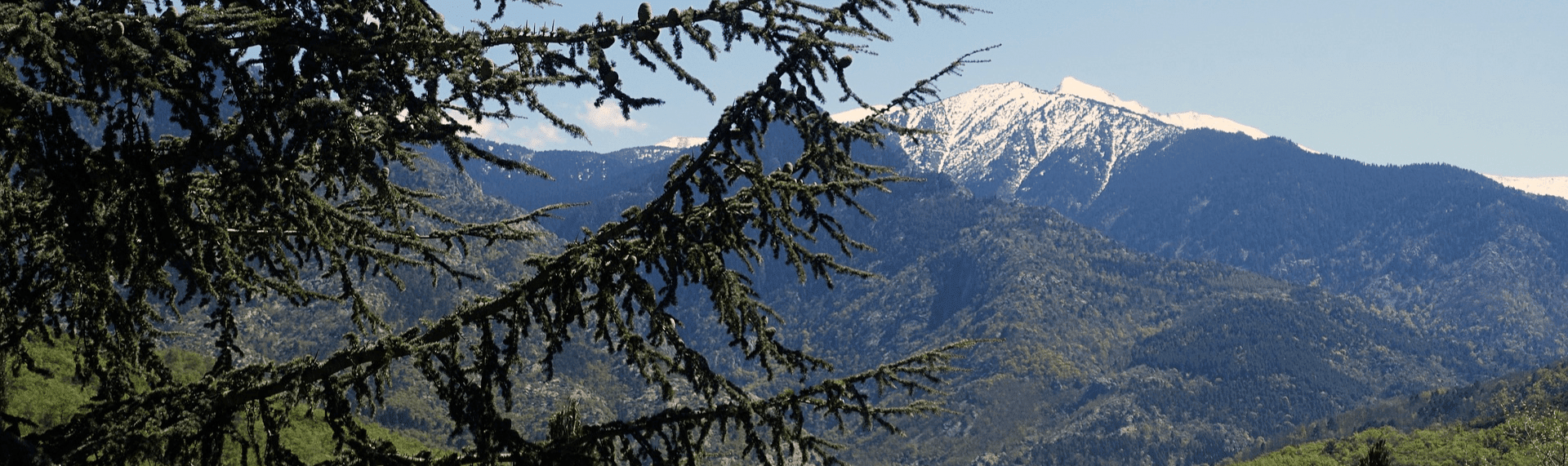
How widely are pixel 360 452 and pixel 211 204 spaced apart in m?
1.77

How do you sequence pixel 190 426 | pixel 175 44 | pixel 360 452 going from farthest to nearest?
pixel 360 452
pixel 190 426
pixel 175 44

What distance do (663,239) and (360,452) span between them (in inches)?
84.8

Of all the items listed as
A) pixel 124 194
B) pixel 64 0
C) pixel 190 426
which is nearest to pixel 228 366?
pixel 190 426

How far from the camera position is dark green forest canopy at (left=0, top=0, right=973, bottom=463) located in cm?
523

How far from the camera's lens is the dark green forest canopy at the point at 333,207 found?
5.23 m

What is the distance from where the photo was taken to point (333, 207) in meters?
6.78

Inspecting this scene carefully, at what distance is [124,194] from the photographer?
5.33m

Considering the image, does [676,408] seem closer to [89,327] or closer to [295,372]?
[295,372]

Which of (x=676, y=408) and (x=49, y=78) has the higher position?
(x=49, y=78)

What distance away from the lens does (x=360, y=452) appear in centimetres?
652

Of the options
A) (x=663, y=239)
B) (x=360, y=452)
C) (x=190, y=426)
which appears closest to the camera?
(x=190, y=426)

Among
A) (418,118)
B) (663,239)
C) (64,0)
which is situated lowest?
(663,239)

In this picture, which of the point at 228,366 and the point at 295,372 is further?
the point at 228,366

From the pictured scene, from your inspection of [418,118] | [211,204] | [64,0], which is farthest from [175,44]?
[211,204]
